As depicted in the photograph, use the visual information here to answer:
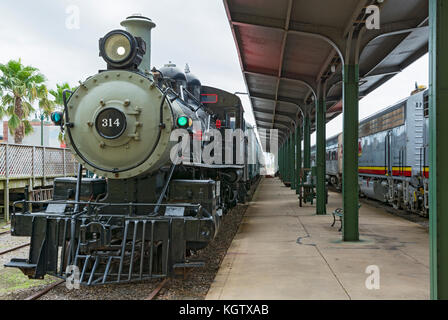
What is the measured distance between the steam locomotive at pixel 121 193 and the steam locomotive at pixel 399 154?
7.68 meters

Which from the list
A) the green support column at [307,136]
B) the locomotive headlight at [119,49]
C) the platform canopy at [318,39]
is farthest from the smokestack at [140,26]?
the green support column at [307,136]

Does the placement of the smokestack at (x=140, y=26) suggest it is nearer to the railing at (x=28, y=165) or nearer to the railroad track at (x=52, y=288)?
the railroad track at (x=52, y=288)

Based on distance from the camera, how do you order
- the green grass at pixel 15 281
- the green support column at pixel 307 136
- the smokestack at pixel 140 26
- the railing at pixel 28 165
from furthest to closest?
1. the green support column at pixel 307 136
2. the railing at pixel 28 165
3. the smokestack at pixel 140 26
4. the green grass at pixel 15 281

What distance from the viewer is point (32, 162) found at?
14.3 meters

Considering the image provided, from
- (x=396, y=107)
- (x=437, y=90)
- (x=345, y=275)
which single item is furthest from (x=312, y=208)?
(x=437, y=90)

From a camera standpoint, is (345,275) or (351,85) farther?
(351,85)

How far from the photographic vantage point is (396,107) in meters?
14.2

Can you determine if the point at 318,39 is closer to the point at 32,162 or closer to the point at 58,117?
the point at 58,117

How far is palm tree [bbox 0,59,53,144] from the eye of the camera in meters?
18.1


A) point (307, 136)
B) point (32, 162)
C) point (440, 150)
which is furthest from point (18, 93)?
point (440, 150)

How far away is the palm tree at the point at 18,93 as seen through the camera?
59.5 ft

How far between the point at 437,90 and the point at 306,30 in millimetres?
5976
